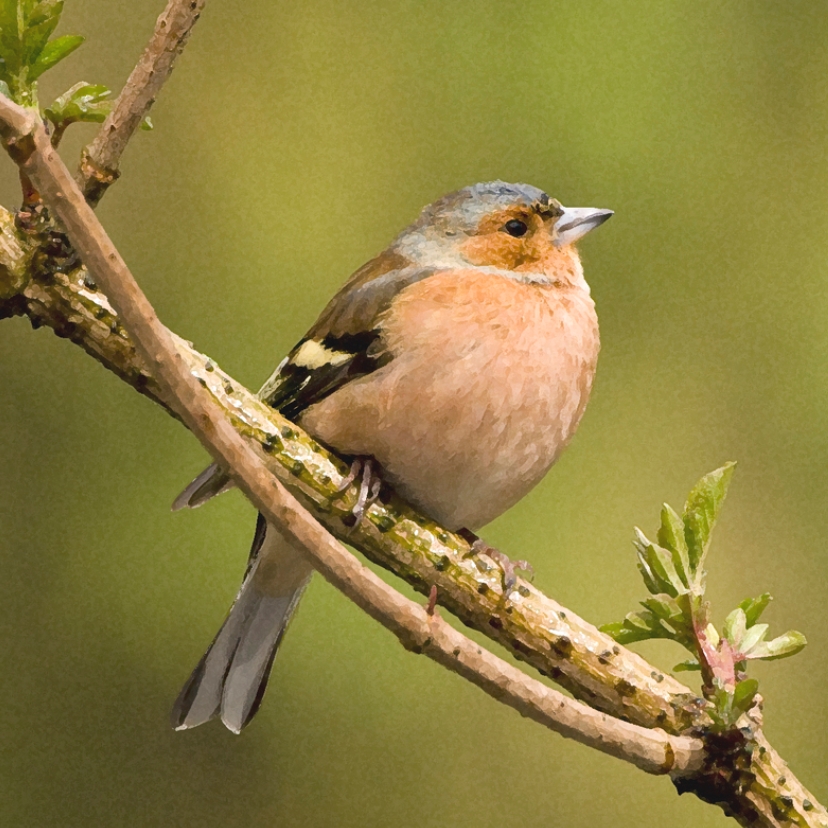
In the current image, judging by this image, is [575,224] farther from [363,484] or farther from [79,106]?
[79,106]

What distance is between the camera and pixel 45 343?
1412 millimetres

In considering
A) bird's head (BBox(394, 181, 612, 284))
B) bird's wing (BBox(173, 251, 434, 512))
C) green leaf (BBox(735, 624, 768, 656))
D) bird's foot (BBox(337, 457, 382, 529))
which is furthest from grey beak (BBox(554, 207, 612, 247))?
green leaf (BBox(735, 624, 768, 656))

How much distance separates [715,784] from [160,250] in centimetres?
93

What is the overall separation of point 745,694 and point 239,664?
18.5 inches

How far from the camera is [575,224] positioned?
39.9 inches

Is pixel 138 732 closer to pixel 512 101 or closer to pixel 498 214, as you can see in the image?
pixel 498 214

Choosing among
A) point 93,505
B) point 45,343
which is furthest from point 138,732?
point 45,343

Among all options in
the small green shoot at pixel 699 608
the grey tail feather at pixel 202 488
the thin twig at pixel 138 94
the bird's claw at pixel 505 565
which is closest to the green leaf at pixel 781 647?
the small green shoot at pixel 699 608

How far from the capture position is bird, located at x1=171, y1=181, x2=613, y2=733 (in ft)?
2.92

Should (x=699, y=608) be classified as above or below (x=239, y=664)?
above

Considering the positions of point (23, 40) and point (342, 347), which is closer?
point (23, 40)

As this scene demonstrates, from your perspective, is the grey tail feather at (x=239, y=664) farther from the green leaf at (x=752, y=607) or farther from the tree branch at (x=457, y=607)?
the green leaf at (x=752, y=607)

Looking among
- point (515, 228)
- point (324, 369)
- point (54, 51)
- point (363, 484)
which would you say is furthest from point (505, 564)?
point (54, 51)

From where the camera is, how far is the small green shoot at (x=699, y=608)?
2.51 feet
